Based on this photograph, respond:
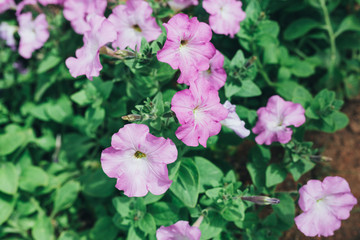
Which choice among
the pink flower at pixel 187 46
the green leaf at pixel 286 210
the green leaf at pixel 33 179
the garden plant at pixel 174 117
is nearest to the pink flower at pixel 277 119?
the garden plant at pixel 174 117

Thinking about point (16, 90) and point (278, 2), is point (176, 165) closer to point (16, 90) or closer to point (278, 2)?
point (278, 2)

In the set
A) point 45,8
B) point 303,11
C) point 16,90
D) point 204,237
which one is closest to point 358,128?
point 303,11

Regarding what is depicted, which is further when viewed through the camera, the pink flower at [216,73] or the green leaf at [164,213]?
the green leaf at [164,213]

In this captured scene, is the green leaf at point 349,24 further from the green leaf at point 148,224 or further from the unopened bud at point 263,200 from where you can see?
the green leaf at point 148,224

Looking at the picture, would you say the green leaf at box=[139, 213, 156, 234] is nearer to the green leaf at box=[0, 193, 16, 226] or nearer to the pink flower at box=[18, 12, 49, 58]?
the green leaf at box=[0, 193, 16, 226]

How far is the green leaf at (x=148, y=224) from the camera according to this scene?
6.91ft

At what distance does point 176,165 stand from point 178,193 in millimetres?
206

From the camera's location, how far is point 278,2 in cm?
277

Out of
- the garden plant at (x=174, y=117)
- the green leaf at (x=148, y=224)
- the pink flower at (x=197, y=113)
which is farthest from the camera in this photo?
the green leaf at (x=148, y=224)

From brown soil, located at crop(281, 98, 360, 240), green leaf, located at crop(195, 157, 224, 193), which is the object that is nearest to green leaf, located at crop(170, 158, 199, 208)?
green leaf, located at crop(195, 157, 224, 193)

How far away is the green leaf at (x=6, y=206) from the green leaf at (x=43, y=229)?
24 centimetres

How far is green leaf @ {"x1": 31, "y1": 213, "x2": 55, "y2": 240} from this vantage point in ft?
8.71

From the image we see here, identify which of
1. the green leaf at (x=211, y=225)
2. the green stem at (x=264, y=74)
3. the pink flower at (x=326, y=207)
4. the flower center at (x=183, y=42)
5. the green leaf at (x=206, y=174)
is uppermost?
the flower center at (x=183, y=42)

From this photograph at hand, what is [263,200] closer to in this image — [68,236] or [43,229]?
[68,236]
